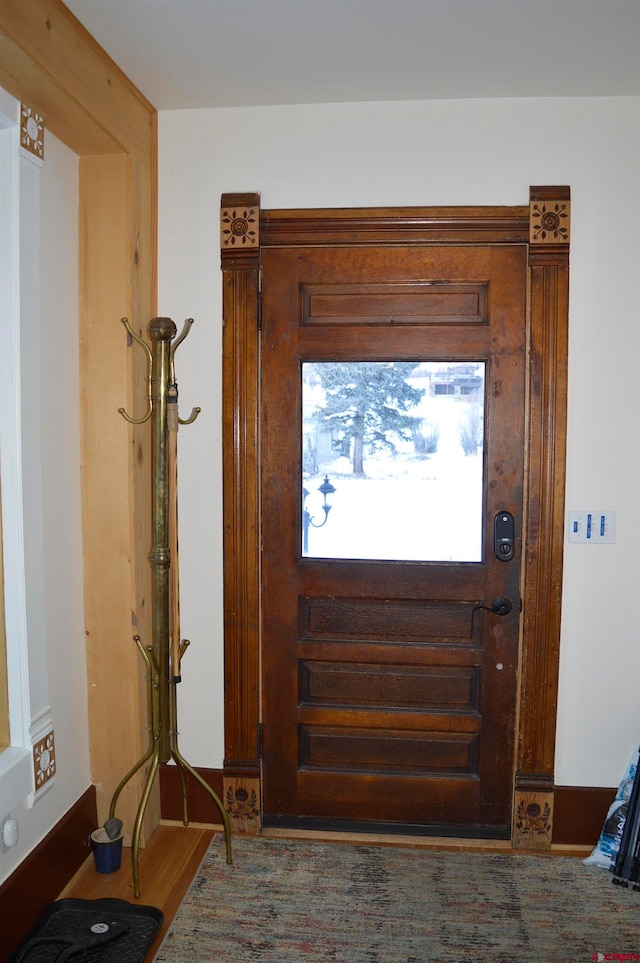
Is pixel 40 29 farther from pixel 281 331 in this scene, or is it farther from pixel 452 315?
pixel 452 315

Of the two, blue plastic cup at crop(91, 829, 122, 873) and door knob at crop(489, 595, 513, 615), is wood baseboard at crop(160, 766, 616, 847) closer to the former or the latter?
door knob at crop(489, 595, 513, 615)

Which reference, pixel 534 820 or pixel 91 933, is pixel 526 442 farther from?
pixel 91 933

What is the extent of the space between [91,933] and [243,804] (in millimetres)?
718

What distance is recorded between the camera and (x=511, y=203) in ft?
8.34

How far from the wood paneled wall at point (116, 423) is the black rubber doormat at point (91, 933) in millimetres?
384

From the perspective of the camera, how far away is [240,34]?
6.96 feet

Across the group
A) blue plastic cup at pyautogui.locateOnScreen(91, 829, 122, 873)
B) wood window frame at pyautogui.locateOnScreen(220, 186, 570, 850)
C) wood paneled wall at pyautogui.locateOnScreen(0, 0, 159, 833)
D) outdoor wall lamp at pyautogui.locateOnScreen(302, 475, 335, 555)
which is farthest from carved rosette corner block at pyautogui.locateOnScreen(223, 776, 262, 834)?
outdoor wall lamp at pyautogui.locateOnScreen(302, 475, 335, 555)

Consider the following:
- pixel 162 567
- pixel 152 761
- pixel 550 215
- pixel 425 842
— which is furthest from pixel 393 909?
pixel 550 215

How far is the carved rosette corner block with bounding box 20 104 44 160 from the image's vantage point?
81.3 inches

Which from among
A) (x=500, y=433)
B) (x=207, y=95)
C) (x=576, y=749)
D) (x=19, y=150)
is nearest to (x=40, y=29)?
(x=19, y=150)

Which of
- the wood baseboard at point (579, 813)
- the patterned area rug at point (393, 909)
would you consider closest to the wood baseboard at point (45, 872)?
the patterned area rug at point (393, 909)

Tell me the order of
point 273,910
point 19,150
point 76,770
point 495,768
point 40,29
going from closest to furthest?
point 40,29 → point 19,150 → point 273,910 → point 76,770 → point 495,768

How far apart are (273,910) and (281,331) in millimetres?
1902

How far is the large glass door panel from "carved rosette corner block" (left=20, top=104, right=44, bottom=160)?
108cm
